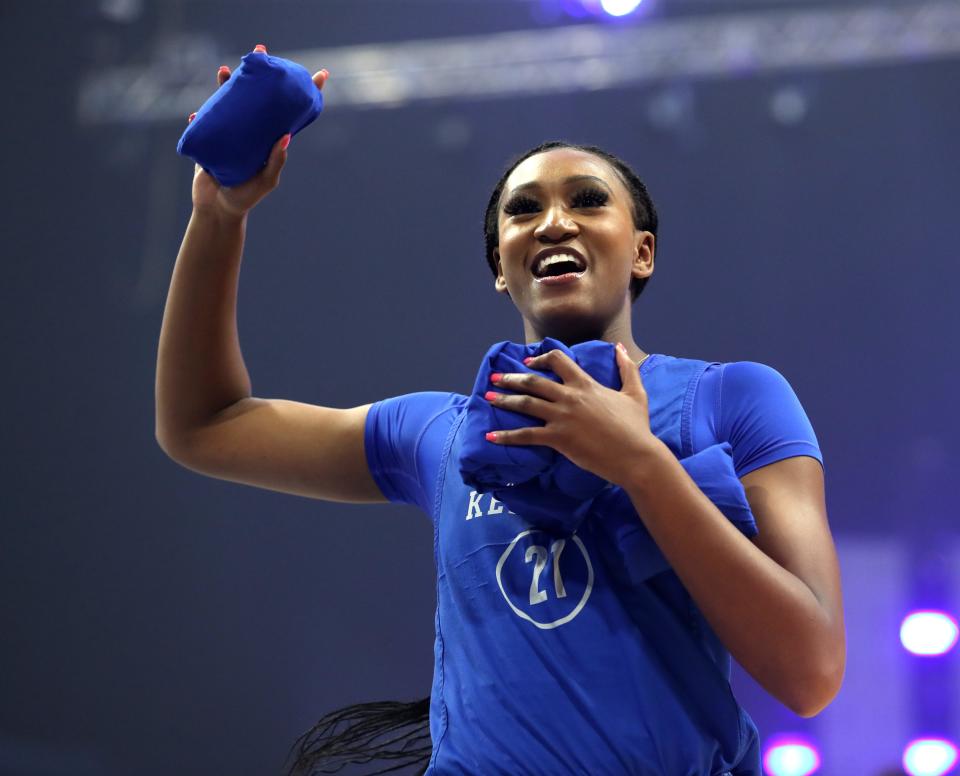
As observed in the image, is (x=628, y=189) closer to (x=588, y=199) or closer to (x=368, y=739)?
(x=588, y=199)

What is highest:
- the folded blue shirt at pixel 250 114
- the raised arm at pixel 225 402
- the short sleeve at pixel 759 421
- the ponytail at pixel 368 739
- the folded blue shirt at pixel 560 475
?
the folded blue shirt at pixel 250 114

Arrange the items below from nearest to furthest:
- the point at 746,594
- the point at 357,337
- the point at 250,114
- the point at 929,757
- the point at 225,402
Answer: the point at 746,594 < the point at 250,114 < the point at 225,402 < the point at 929,757 < the point at 357,337

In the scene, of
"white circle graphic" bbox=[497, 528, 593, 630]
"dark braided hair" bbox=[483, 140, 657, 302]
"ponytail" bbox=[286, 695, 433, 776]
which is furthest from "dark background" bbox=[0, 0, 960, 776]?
"white circle graphic" bbox=[497, 528, 593, 630]

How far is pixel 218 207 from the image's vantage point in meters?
1.11

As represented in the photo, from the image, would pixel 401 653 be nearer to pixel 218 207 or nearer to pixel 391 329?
pixel 391 329

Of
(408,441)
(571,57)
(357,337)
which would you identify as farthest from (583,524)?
(571,57)

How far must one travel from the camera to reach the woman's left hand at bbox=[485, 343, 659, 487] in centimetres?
77

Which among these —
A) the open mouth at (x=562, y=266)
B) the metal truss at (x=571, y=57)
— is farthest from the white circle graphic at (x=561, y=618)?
the metal truss at (x=571, y=57)

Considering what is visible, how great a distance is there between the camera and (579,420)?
78 centimetres

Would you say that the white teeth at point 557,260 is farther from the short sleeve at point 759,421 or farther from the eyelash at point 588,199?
the short sleeve at point 759,421

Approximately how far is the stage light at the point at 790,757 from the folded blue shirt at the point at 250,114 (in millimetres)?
Answer: 1391

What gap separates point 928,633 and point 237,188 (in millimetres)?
1418

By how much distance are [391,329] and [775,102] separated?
0.88m

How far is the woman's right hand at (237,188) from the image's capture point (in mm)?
1072
